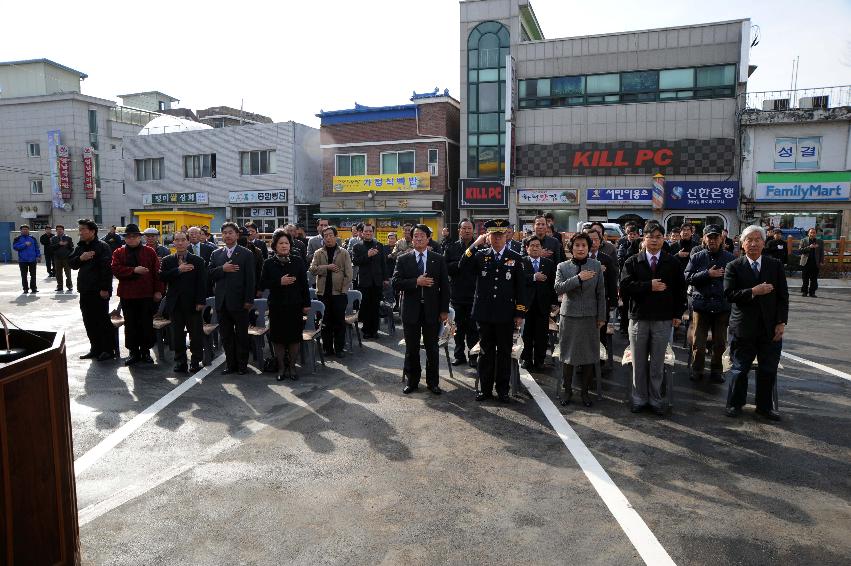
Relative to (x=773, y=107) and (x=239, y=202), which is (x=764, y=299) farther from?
(x=239, y=202)

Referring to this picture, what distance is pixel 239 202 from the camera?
35156mm

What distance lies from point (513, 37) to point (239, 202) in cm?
1886

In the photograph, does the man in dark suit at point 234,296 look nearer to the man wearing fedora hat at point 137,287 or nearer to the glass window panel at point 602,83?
the man wearing fedora hat at point 137,287

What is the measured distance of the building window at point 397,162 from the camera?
102 feet

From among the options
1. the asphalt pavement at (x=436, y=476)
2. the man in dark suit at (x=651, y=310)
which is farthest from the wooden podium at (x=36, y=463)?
the man in dark suit at (x=651, y=310)

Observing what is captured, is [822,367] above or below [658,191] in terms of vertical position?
below

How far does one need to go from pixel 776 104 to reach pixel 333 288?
25.3m

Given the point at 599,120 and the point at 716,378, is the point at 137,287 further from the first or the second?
the point at 599,120

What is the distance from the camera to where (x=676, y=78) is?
26.3 m

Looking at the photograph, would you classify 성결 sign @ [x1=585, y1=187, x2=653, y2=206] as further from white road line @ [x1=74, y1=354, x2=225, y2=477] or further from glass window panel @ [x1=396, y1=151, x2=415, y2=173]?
white road line @ [x1=74, y1=354, x2=225, y2=477]

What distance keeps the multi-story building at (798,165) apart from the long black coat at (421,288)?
23.2 meters

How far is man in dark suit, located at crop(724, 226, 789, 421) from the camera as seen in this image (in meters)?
5.92

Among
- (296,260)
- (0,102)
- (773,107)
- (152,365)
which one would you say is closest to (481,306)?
(296,260)

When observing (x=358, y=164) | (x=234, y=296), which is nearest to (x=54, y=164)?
(x=358, y=164)
